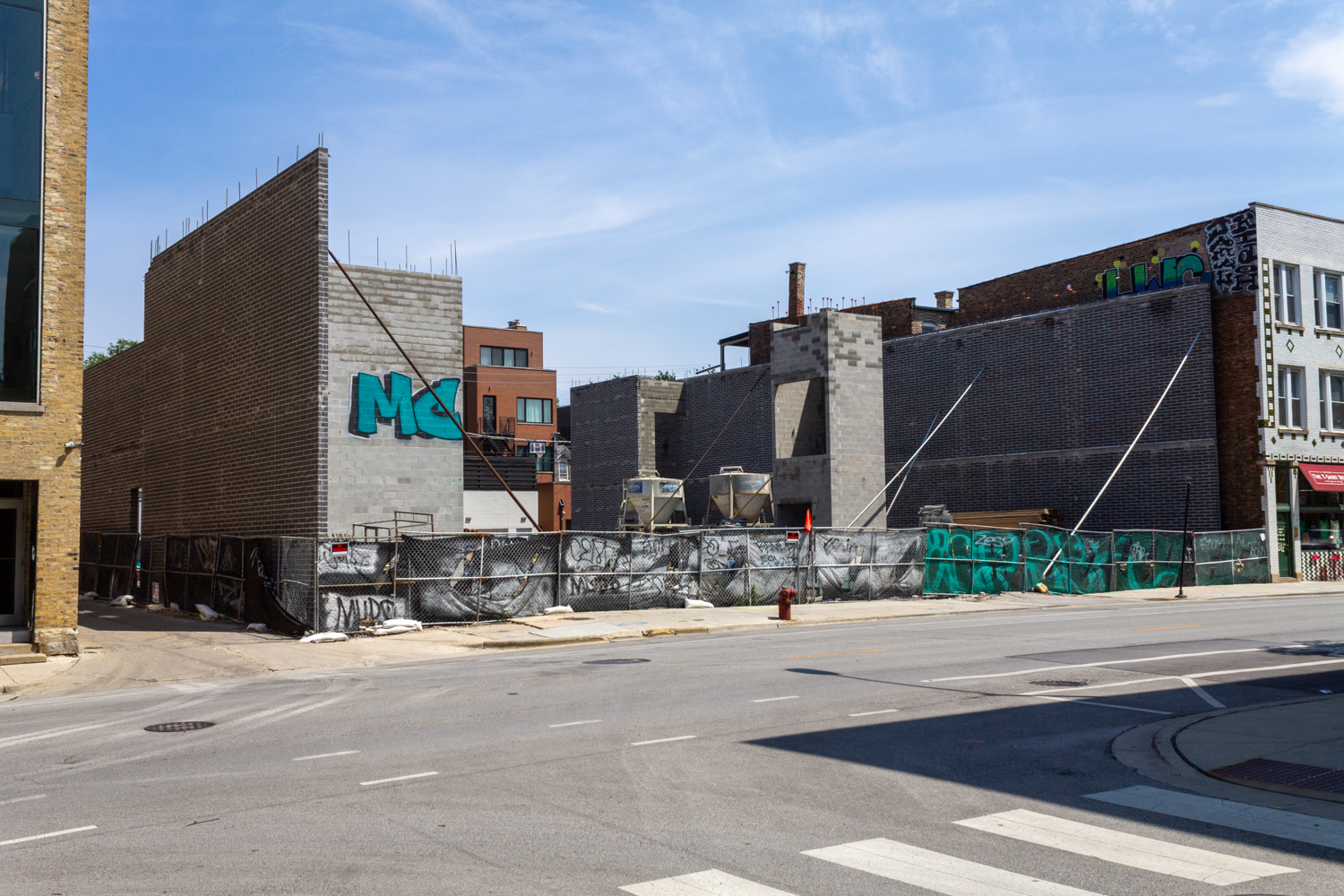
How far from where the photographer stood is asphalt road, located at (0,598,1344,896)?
20.7ft

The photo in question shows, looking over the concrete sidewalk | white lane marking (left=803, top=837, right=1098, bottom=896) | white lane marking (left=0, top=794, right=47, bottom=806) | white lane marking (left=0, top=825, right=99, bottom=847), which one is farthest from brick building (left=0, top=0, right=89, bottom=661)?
white lane marking (left=803, top=837, right=1098, bottom=896)

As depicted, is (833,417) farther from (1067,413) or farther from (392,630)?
(392,630)

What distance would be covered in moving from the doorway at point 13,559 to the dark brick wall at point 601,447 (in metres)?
34.4

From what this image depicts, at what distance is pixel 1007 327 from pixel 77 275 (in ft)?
108

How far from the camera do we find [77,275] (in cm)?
1931

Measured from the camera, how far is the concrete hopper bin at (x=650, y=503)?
140ft

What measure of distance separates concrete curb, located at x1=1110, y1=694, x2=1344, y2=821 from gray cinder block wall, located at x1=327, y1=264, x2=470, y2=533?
17054 millimetres

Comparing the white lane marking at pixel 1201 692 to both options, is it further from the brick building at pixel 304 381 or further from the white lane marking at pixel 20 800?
the brick building at pixel 304 381

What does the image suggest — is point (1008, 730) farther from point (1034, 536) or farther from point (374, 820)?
point (1034, 536)

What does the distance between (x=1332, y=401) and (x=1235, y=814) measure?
119 feet

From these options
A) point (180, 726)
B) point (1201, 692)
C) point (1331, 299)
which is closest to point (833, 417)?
point (1331, 299)

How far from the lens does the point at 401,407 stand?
968 inches

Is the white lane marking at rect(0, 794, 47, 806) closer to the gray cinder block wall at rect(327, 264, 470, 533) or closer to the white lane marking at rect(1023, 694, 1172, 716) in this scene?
the white lane marking at rect(1023, 694, 1172, 716)

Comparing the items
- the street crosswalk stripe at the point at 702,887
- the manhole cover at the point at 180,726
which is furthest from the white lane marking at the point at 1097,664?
the street crosswalk stripe at the point at 702,887
